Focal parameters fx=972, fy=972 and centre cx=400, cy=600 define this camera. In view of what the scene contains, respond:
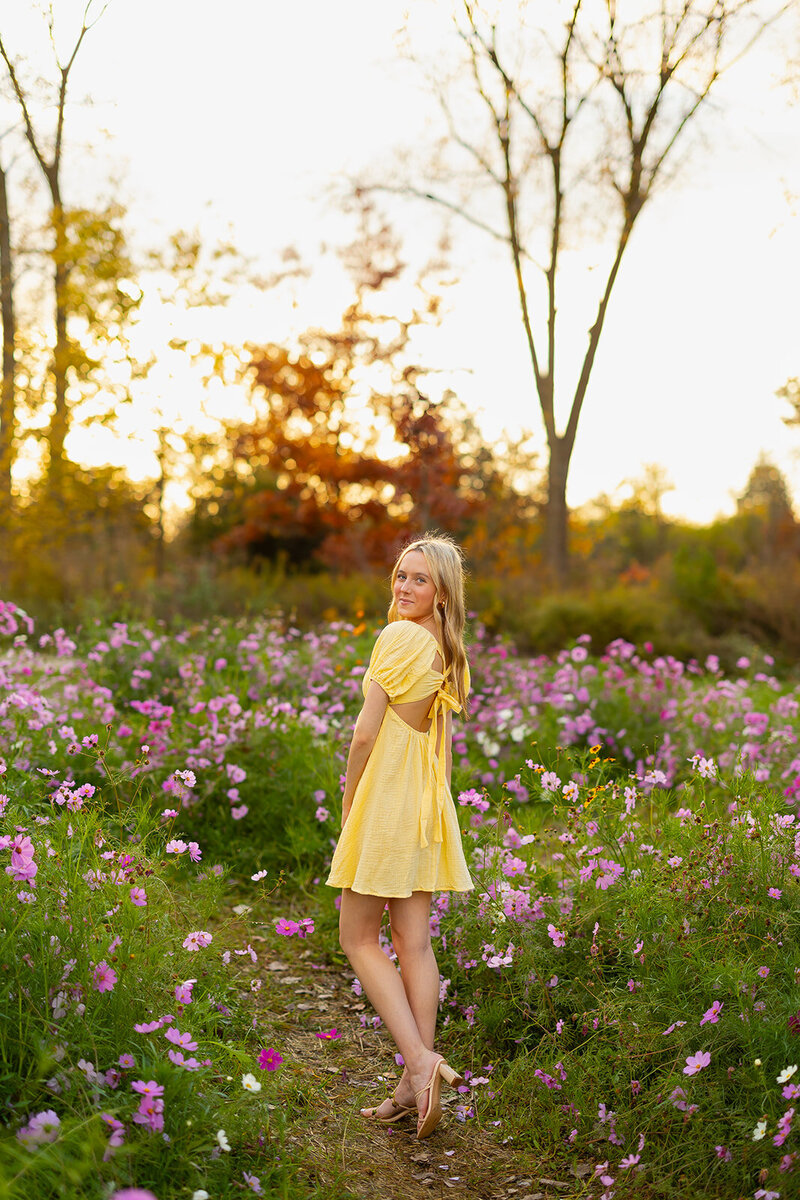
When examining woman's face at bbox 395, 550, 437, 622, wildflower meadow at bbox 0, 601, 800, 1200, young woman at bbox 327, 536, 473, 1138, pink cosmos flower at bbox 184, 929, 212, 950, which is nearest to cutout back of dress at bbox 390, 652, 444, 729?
young woman at bbox 327, 536, 473, 1138

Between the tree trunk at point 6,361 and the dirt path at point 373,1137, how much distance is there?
32.2 feet

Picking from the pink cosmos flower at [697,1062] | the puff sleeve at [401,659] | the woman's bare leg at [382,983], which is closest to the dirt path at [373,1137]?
the woman's bare leg at [382,983]

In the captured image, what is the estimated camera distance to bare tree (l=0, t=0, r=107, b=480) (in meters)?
11.9

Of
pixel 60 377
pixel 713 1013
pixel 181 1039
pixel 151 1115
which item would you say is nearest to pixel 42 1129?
pixel 151 1115

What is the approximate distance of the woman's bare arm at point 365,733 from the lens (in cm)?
313

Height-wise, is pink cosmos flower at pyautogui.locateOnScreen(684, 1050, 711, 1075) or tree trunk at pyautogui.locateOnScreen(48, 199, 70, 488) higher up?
tree trunk at pyautogui.locateOnScreen(48, 199, 70, 488)

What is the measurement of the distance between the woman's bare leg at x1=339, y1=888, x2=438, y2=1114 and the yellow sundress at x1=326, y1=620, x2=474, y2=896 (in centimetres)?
12

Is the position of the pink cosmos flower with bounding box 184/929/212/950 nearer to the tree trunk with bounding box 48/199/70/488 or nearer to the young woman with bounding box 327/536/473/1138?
the young woman with bounding box 327/536/473/1138

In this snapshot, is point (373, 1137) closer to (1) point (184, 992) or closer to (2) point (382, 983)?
(2) point (382, 983)

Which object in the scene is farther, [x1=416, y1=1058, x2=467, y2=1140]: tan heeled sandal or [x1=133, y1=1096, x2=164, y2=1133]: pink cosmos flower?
[x1=416, y1=1058, x2=467, y2=1140]: tan heeled sandal

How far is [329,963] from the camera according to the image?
453 centimetres

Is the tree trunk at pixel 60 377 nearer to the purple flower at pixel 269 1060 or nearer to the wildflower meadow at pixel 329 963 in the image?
the wildflower meadow at pixel 329 963

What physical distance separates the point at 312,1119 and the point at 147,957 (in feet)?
2.56

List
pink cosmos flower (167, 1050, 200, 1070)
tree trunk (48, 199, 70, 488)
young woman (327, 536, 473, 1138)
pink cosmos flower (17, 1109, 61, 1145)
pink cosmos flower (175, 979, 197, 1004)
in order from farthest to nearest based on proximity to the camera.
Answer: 1. tree trunk (48, 199, 70, 488)
2. young woman (327, 536, 473, 1138)
3. pink cosmos flower (175, 979, 197, 1004)
4. pink cosmos flower (167, 1050, 200, 1070)
5. pink cosmos flower (17, 1109, 61, 1145)
